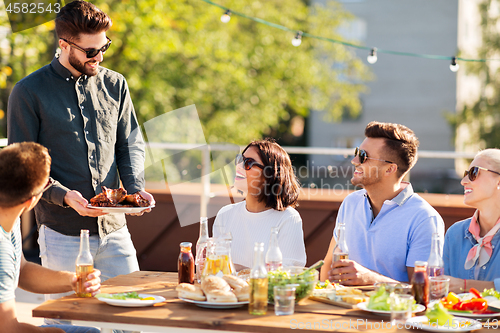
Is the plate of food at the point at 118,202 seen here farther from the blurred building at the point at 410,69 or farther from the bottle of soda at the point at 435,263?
the blurred building at the point at 410,69

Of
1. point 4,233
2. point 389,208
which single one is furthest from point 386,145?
point 4,233

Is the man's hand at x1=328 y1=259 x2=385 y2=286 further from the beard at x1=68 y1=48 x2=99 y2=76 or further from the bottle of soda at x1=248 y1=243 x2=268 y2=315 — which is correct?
the beard at x1=68 y1=48 x2=99 y2=76

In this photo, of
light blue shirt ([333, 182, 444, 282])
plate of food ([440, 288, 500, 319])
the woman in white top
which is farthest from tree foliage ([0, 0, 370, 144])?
plate of food ([440, 288, 500, 319])

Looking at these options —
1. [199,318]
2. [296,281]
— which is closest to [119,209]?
[199,318]

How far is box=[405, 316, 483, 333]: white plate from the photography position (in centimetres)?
167

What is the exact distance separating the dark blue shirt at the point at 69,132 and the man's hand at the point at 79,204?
0.04 meters

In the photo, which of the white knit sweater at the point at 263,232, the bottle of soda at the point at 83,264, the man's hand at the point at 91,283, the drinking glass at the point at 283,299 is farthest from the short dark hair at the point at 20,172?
the white knit sweater at the point at 263,232

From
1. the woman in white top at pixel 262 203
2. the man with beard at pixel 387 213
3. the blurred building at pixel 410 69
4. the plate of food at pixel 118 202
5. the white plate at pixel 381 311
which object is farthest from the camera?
the blurred building at pixel 410 69

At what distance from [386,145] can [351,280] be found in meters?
0.93

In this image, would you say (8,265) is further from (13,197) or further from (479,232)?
(479,232)

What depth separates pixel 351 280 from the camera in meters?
2.27

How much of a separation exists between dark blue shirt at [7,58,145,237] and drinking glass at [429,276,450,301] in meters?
1.60

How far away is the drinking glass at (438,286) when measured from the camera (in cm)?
197

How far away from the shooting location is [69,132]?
2.61m
